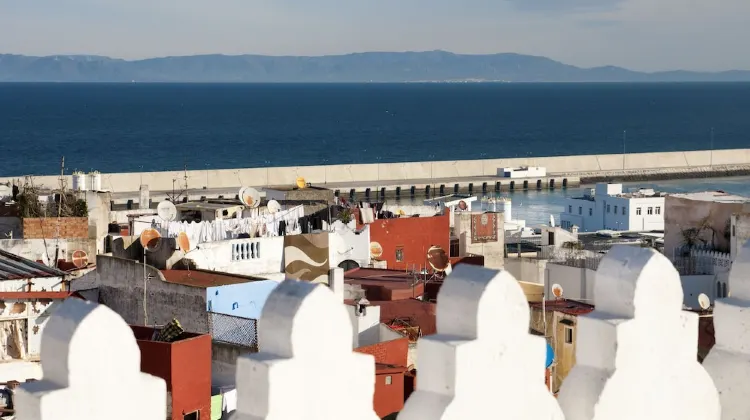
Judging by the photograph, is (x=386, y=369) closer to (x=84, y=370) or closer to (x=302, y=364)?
(x=302, y=364)

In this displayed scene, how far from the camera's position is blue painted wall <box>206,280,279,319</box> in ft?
53.4

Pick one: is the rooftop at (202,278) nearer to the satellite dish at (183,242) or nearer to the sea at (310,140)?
the satellite dish at (183,242)

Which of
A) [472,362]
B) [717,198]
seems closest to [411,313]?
[717,198]

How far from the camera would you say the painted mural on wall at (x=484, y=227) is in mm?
31172

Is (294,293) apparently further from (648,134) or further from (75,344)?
(648,134)

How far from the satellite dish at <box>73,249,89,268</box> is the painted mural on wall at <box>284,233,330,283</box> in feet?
11.6

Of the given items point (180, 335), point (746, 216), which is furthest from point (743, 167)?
point (180, 335)

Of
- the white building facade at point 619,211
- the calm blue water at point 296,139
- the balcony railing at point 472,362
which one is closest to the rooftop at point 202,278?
the balcony railing at point 472,362

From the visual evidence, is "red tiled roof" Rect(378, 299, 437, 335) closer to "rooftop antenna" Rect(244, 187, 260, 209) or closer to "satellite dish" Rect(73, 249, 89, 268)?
"satellite dish" Rect(73, 249, 89, 268)

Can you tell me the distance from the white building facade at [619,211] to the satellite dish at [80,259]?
3033cm

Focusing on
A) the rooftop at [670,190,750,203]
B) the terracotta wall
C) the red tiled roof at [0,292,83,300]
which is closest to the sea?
A: the rooftop at [670,190,750,203]

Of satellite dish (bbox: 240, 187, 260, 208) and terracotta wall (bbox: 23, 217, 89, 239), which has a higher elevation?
satellite dish (bbox: 240, 187, 260, 208)

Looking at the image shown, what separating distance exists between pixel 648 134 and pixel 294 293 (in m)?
171

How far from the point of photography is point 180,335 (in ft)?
36.6
